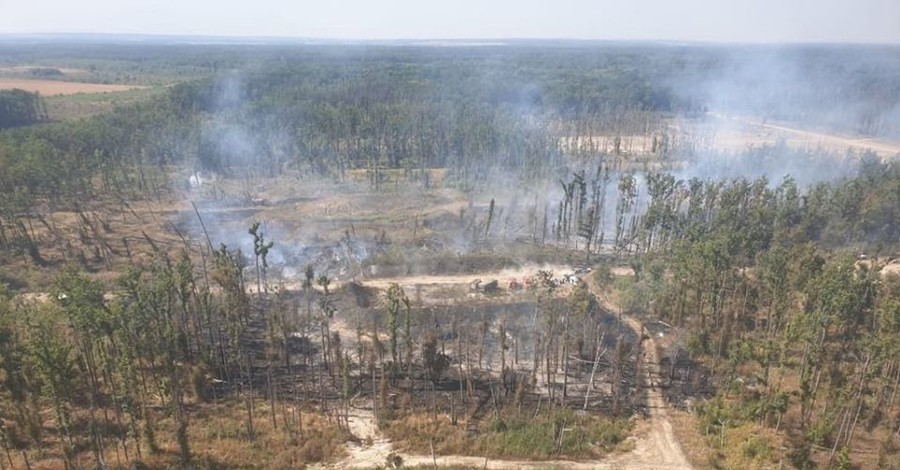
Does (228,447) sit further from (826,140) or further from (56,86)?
(56,86)

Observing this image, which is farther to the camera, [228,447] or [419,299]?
[419,299]

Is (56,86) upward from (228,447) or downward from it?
upward

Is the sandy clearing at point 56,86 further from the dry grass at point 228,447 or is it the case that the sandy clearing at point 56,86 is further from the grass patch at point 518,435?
the grass patch at point 518,435

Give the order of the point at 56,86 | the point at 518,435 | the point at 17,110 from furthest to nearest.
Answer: the point at 56,86
the point at 17,110
the point at 518,435

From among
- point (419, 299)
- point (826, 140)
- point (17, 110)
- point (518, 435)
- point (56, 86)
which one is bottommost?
point (518, 435)

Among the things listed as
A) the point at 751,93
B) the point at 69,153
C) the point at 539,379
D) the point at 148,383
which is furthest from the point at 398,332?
the point at 751,93

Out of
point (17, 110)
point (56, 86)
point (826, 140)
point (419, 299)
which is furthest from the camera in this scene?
point (56, 86)

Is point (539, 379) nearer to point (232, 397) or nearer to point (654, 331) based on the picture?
point (654, 331)

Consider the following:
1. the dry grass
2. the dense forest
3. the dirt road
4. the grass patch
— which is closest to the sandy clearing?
the dense forest

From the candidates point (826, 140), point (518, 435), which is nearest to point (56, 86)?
point (518, 435)
